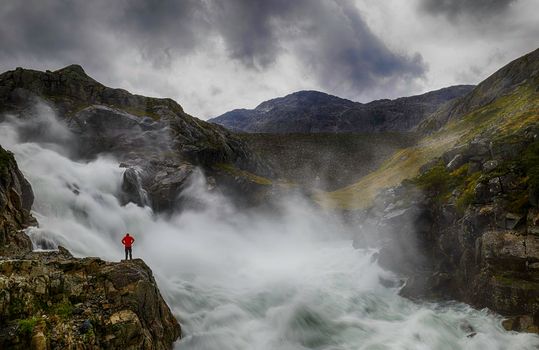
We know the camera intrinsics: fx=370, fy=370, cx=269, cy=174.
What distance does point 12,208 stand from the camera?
101ft

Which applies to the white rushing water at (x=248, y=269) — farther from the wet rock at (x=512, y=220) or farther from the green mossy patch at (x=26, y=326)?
the green mossy patch at (x=26, y=326)

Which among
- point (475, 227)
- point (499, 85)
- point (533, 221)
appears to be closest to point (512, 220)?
point (533, 221)

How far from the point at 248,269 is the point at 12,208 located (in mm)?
26513

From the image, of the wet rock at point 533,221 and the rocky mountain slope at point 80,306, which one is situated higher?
the wet rock at point 533,221

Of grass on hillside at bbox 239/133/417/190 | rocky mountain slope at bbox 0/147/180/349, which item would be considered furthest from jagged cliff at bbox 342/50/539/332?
grass on hillside at bbox 239/133/417/190

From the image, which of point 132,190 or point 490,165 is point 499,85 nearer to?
point 490,165

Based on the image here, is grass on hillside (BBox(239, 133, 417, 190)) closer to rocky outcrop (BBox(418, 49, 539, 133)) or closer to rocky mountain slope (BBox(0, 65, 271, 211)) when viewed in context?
rocky outcrop (BBox(418, 49, 539, 133))

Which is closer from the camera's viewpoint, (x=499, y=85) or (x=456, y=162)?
(x=456, y=162)

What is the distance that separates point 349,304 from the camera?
34625mm

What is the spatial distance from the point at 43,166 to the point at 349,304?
48096mm

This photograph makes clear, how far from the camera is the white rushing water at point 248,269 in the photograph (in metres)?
26.9

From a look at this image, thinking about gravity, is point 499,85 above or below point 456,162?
above

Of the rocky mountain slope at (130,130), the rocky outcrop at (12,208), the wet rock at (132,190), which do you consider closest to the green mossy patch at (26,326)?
the rocky outcrop at (12,208)

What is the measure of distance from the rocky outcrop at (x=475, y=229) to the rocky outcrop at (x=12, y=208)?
33609 mm
